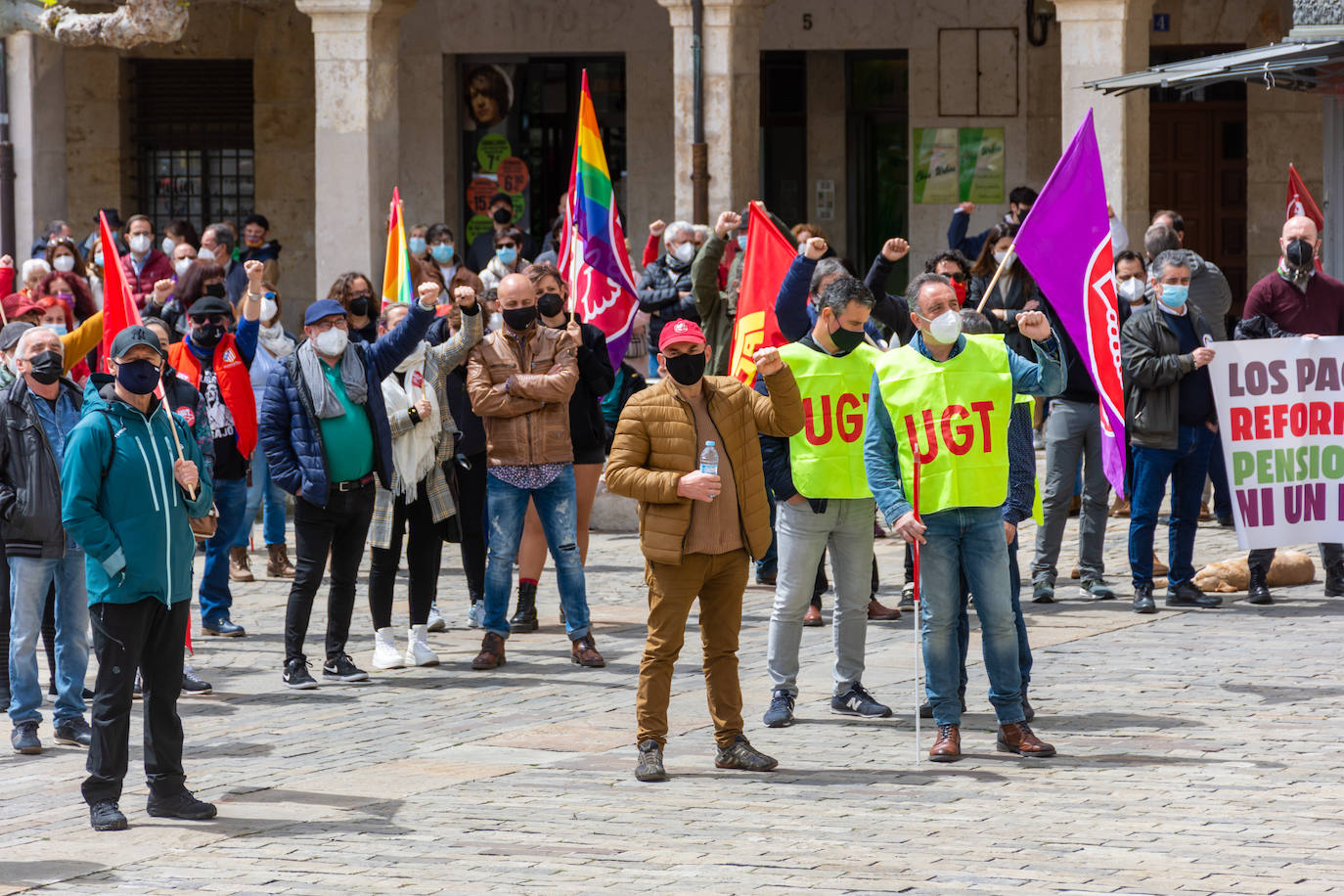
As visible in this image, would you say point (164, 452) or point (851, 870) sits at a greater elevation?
point (164, 452)

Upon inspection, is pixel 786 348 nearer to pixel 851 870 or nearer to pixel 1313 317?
pixel 851 870

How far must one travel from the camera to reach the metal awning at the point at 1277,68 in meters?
13.1

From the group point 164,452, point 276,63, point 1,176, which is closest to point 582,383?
point 164,452

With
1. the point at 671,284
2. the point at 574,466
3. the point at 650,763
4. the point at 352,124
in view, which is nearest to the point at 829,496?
the point at 650,763

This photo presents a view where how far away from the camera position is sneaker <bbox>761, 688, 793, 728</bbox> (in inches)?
342

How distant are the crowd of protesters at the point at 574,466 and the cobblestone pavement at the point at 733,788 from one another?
0.24 meters

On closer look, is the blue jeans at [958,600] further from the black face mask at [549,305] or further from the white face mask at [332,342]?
the white face mask at [332,342]

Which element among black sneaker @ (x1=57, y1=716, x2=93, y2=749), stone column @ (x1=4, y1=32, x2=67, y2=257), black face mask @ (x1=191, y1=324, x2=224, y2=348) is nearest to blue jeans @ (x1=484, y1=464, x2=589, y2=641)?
black face mask @ (x1=191, y1=324, x2=224, y2=348)

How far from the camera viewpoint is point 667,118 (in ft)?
75.9

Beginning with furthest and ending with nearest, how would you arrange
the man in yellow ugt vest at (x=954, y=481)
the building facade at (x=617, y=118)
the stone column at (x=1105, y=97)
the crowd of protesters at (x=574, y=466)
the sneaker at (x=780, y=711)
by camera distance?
the building facade at (x=617, y=118), the stone column at (x=1105, y=97), the sneaker at (x=780, y=711), the man in yellow ugt vest at (x=954, y=481), the crowd of protesters at (x=574, y=466)

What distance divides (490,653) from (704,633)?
2.39 metres

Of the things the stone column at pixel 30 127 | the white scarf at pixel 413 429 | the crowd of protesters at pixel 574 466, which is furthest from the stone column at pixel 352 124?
the white scarf at pixel 413 429

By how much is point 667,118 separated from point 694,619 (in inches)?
485

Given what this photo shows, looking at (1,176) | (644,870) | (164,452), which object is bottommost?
(644,870)
